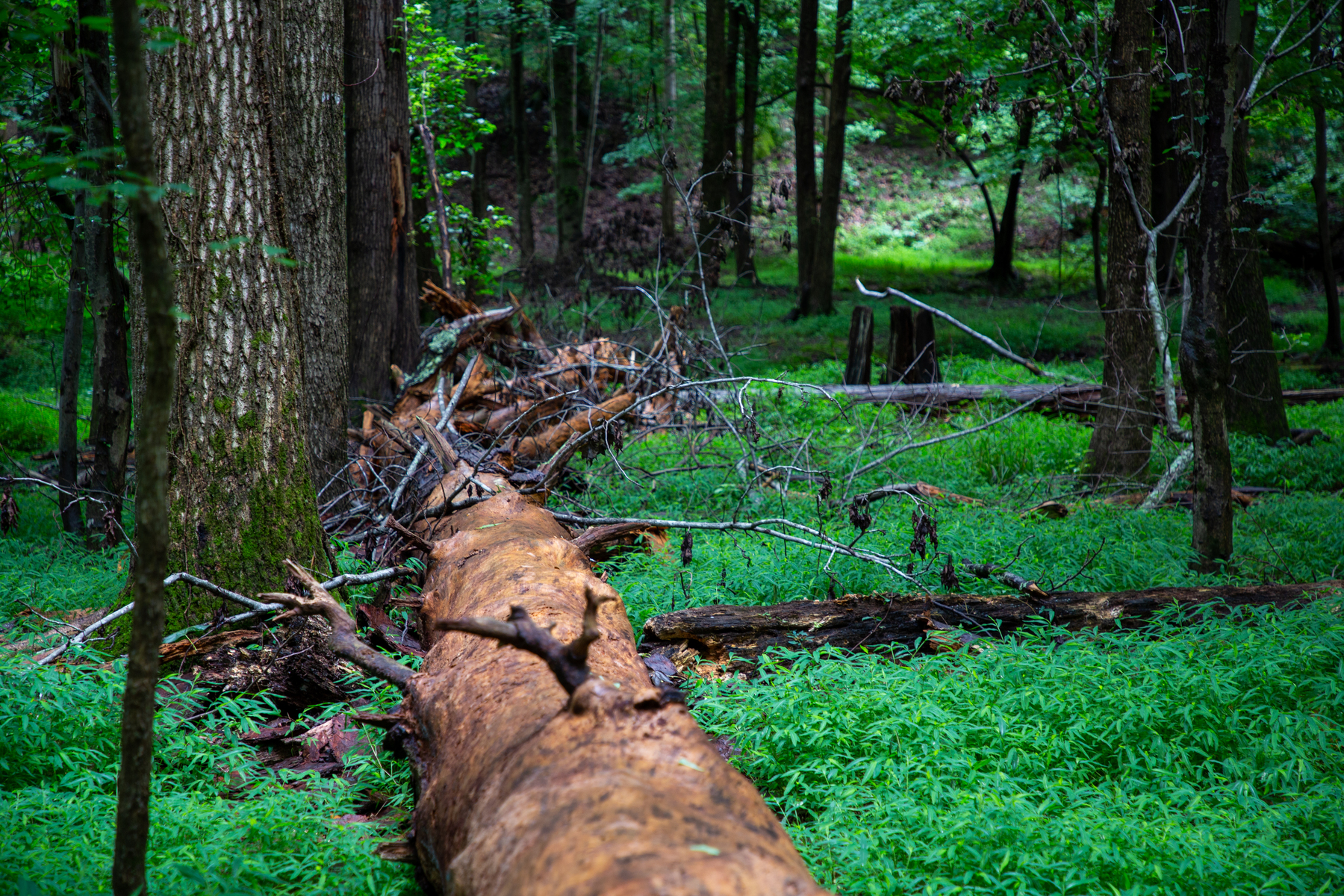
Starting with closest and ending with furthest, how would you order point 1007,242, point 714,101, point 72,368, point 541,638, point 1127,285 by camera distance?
1. point 541,638
2. point 72,368
3. point 1127,285
4. point 714,101
5. point 1007,242

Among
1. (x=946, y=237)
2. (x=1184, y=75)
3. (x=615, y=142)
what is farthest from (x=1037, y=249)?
(x=1184, y=75)

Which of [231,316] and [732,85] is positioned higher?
[732,85]

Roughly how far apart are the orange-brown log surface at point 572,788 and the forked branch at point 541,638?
43 mm

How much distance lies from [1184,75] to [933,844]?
486 centimetres

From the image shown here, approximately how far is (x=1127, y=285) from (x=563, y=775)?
645 cm

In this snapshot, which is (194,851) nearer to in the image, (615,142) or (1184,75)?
(1184,75)

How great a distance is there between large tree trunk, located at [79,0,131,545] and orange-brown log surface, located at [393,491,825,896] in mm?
3483

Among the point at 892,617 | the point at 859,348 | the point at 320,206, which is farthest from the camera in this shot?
the point at 859,348

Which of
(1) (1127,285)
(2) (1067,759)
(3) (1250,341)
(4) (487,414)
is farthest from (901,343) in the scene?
(2) (1067,759)

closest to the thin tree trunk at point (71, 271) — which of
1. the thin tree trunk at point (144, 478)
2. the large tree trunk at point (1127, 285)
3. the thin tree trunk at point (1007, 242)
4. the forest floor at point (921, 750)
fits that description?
the forest floor at point (921, 750)

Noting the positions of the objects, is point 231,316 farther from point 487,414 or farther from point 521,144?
point 521,144

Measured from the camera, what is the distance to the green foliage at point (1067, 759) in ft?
7.57

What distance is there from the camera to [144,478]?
1720 millimetres

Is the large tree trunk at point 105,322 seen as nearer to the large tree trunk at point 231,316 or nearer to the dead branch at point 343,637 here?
the large tree trunk at point 231,316
